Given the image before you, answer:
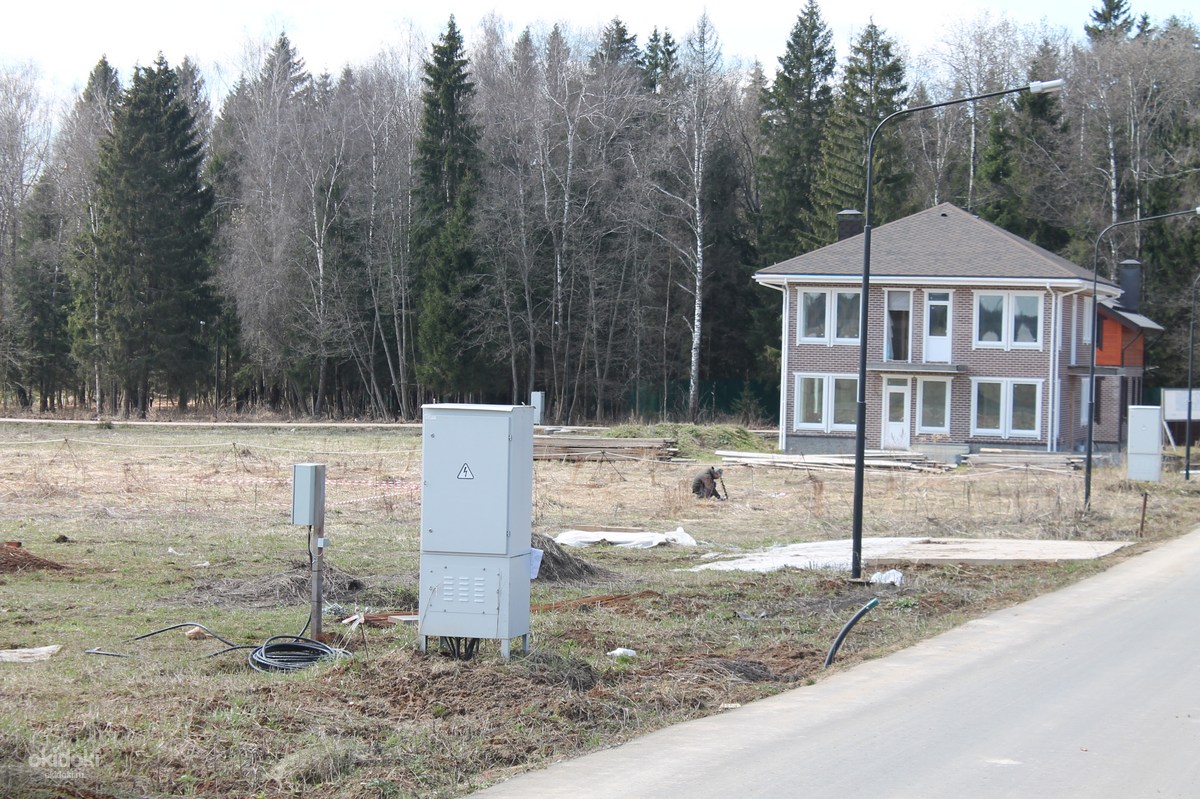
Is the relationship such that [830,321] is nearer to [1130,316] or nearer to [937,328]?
[937,328]

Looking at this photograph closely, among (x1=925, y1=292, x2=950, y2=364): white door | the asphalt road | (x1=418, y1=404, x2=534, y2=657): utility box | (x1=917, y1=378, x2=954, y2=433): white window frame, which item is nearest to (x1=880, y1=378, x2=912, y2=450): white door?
(x1=917, y1=378, x2=954, y2=433): white window frame

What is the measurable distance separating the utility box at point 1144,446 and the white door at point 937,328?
11093mm

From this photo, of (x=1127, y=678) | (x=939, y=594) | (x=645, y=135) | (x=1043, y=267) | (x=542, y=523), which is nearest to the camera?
(x=1127, y=678)

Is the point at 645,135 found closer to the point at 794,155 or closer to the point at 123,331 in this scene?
the point at 794,155

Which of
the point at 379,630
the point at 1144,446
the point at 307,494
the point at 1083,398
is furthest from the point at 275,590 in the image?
the point at 1083,398

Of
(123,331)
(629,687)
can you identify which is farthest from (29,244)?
(629,687)

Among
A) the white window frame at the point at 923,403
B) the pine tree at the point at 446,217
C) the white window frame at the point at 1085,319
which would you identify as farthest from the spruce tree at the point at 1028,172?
the pine tree at the point at 446,217

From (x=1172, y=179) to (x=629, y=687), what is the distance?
51795 mm

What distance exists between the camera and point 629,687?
30.2ft

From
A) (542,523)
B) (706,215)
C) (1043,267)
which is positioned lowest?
(542,523)

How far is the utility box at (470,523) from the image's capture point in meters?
9.11

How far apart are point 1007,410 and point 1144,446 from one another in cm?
1020

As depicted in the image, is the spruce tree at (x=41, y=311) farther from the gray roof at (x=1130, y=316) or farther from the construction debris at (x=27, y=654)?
the construction debris at (x=27, y=654)

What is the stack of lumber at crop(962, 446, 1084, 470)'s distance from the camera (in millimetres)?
37719
